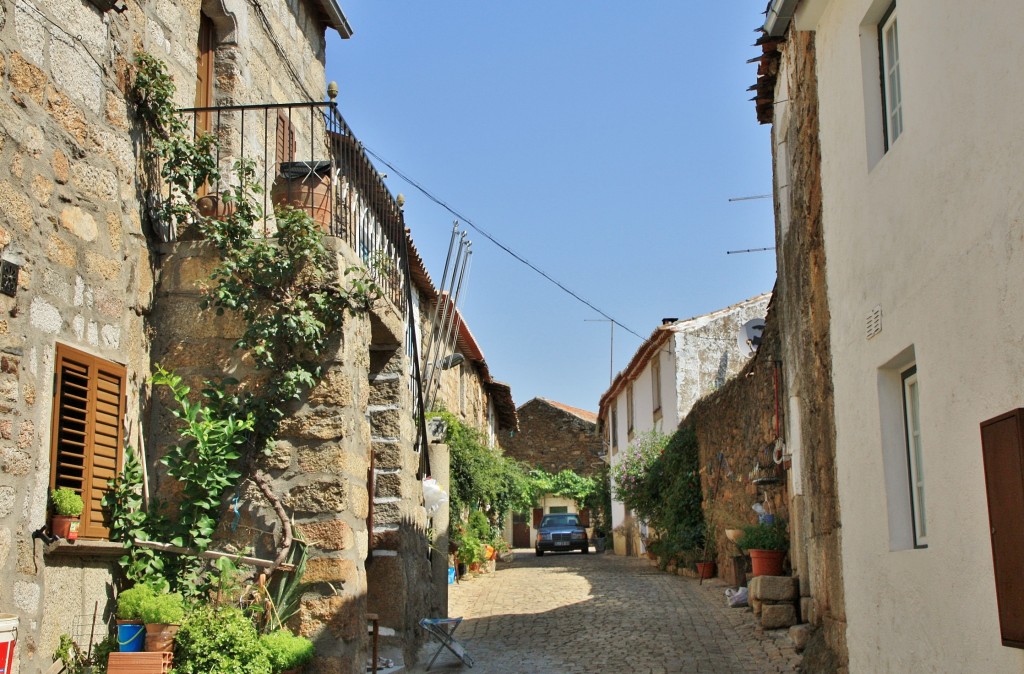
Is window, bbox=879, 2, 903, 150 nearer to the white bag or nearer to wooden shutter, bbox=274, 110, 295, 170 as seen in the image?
wooden shutter, bbox=274, 110, 295, 170

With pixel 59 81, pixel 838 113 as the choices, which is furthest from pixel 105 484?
pixel 838 113

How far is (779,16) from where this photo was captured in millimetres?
8023

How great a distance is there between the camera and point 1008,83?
4223 mm

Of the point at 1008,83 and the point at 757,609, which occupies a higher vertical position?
the point at 1008,83

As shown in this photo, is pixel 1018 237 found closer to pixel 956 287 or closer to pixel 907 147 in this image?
pixel 956 287

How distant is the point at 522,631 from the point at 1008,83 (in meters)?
7.76

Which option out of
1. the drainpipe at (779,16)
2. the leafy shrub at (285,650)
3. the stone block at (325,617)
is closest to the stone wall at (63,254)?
the stone block at (325,617)

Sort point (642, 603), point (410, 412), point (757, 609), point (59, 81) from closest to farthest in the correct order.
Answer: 1. point (59, 81)
2. point (410, 412)
3. point (757, 609)
4. point (642, 603)

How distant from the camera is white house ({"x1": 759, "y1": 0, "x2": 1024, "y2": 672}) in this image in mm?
4277

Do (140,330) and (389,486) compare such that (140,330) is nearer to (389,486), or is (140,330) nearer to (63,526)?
(63,526)

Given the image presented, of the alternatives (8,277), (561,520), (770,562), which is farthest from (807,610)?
(561,520)

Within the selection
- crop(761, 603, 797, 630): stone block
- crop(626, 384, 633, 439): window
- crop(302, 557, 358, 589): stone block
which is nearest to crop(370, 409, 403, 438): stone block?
crop(302, 557, 358, 589): stone block

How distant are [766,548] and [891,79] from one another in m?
6.02

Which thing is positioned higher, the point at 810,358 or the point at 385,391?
the point at 810,358
